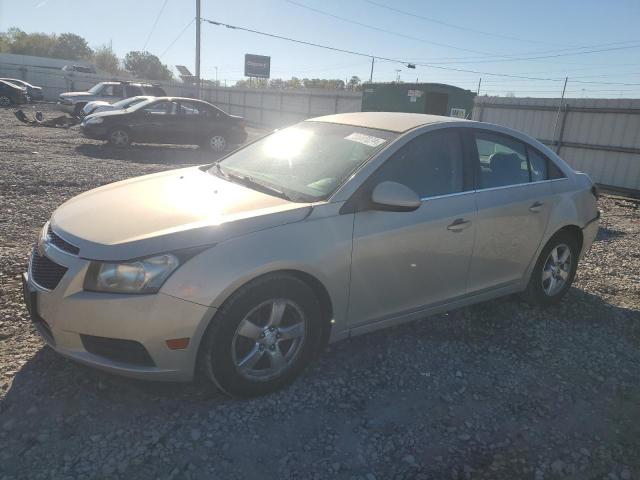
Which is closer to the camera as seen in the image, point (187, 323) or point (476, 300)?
point (187, 323)

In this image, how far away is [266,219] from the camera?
2.78 metres

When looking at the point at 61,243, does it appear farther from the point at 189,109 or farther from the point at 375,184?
the point at 189,109

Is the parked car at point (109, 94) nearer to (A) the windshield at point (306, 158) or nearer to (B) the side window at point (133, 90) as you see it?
(B) the side window at point (133, 90)

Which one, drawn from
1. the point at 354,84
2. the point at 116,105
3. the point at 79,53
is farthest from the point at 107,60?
the point at 116,105

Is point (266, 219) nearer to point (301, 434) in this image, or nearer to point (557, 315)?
point (301, 434)

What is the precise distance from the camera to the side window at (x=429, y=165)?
3.34m

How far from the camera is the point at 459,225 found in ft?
11.6

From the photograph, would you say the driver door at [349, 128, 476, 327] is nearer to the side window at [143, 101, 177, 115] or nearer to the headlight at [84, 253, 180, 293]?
the headlight at [84, 253, 180, 293]

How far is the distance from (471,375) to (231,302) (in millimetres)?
1796

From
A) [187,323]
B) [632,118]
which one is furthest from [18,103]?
[187,323]

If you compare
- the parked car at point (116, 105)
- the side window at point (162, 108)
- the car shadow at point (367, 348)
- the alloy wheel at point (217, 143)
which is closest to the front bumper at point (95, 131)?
the side window at point (162, 108)

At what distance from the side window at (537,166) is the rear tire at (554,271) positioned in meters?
0.55

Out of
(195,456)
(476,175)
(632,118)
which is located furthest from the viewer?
(632,118)

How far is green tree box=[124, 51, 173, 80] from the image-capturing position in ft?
266
